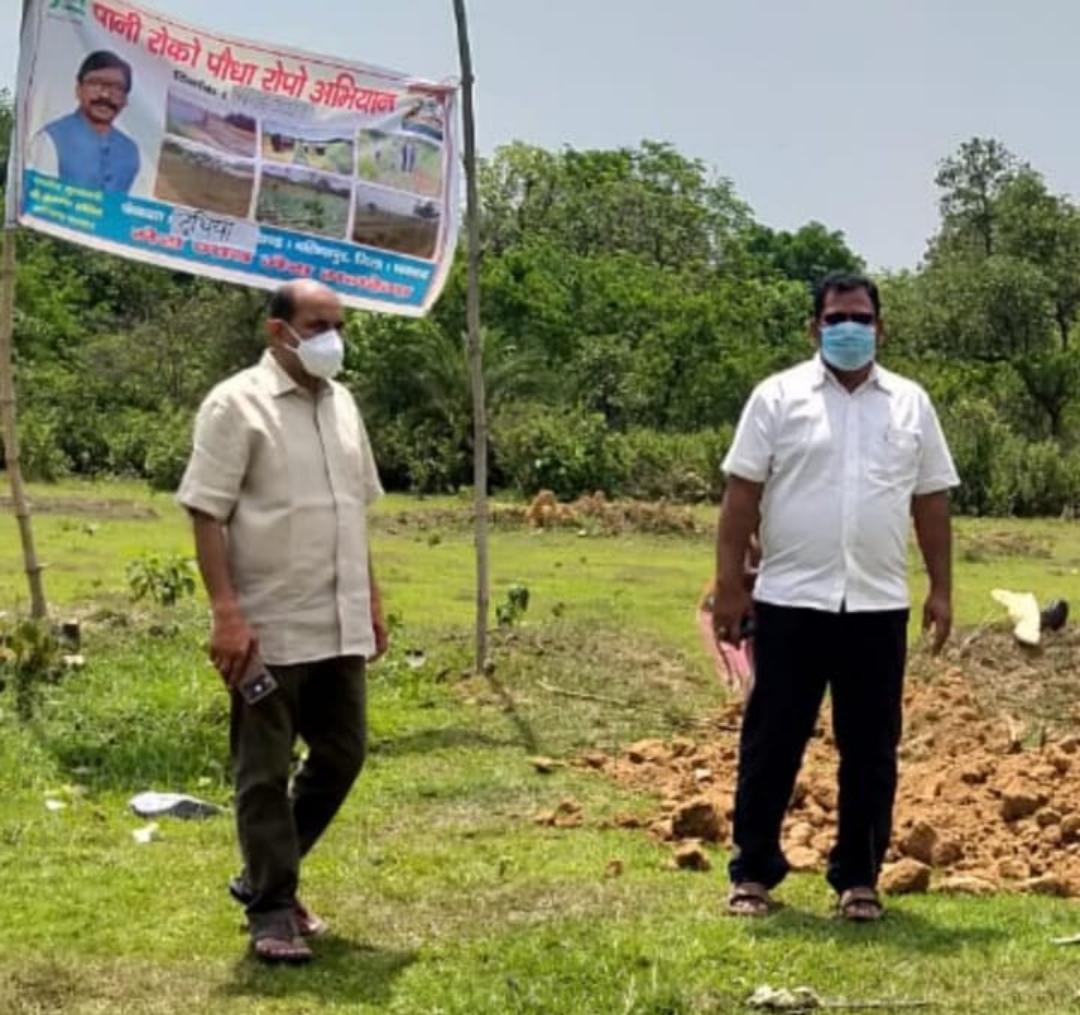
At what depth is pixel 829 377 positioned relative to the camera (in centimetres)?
505

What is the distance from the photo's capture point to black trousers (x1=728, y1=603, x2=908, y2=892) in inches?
198

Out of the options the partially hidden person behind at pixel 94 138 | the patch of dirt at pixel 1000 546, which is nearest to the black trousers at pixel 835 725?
the partially hidden person behind at pixel 94 138

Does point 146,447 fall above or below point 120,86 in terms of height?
below

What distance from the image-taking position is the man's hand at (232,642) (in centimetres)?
461

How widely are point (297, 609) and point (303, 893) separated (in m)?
1.18

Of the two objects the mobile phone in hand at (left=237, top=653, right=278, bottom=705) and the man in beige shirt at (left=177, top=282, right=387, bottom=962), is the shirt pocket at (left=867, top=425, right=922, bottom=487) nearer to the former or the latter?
the man in beige shirt at (left=177, top=282, right=387, bottom=962)

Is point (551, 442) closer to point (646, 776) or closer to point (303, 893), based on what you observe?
point (646, 776)

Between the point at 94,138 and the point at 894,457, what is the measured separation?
Answer: 4.92 metres

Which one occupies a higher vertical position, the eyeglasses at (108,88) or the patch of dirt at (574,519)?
the eyeglasses at (108,88)

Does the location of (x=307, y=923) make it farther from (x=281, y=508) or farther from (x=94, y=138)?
(x=94, y=138)

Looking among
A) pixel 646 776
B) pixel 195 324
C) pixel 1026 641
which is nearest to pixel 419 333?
pixel 195 324

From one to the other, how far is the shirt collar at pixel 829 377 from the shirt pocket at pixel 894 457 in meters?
0.12

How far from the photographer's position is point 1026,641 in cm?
1115

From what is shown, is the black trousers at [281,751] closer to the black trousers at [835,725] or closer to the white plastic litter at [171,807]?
the black trousers at [835,725]
